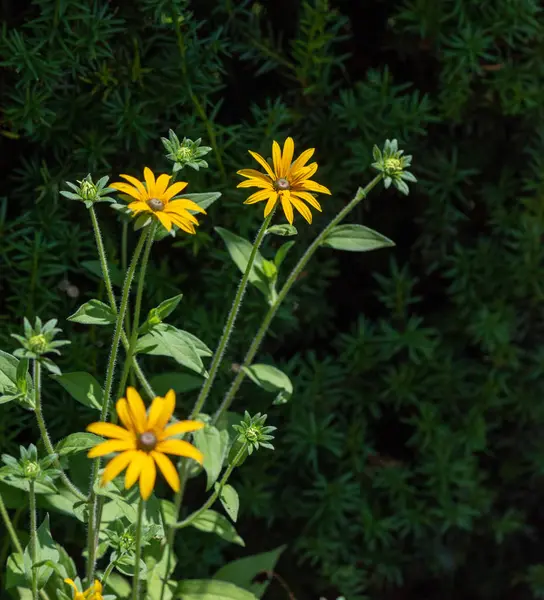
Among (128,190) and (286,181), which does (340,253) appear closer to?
(286,181)

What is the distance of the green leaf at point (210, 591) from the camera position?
1.80 m

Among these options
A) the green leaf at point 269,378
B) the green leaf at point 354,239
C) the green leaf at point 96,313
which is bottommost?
the green leaf at point 269,378

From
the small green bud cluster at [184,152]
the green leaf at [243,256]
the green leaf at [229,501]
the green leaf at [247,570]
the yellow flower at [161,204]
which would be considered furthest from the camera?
the green leaf at [247,570]

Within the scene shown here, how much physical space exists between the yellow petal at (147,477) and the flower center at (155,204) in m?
0.40

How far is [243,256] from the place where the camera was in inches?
69.1

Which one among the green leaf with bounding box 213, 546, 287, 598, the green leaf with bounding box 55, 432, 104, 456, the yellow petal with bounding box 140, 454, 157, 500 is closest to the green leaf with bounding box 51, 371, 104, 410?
the green leaf with bounding box 55, 432, 104, 456

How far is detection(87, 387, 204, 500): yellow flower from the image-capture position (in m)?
1.14

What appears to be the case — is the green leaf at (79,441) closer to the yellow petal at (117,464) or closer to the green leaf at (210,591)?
the yellow petal at (117,464)

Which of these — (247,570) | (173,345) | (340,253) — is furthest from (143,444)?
(340,253)

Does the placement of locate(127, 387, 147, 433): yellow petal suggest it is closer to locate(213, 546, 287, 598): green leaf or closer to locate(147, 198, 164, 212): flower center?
locate(147, 198, 164, 212): flower center

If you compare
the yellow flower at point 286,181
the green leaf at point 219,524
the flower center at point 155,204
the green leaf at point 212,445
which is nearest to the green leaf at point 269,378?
the green leaf at point 212,445

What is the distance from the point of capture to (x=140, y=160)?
6.29 feet

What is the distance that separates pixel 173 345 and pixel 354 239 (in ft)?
1.35

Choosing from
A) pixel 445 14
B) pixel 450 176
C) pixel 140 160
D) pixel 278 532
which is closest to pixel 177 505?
pixel 278 532
